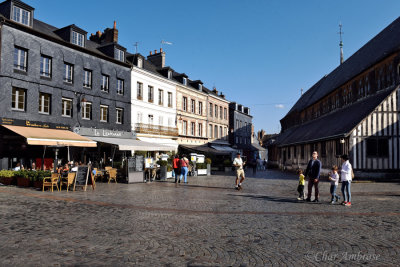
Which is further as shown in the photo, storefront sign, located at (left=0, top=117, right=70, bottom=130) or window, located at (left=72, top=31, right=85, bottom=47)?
window, located at (left=72, top=31, right=85, bottom=47)

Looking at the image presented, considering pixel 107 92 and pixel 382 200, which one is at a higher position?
pixel 107 92

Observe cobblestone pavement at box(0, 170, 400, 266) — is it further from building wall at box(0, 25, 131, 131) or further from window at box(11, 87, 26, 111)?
building wall at box(0, 25, 131, 131)

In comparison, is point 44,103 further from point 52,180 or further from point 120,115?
point 52,180

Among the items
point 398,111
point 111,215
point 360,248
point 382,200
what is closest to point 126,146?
point 111,215

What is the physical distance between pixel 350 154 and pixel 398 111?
3.99m

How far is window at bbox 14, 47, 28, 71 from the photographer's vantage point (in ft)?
56.9

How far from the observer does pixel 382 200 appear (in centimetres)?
1053

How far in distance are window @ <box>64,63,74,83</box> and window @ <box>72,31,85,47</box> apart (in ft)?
5.93

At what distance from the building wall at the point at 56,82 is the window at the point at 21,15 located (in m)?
0.83

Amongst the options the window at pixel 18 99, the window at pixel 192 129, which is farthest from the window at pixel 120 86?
the window at pixel 192 129

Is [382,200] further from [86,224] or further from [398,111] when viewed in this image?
[398,111]

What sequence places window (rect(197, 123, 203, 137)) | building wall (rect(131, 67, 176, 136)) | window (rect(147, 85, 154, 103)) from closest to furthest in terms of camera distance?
building wall (rect(131, 67, 176, 136)), window (rect(147, 85, 154, 103)), window (rect(197, 123, 203, 137))

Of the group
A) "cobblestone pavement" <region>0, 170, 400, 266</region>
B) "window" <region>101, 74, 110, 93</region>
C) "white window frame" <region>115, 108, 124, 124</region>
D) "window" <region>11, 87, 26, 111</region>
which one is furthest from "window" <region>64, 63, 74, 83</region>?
"cobblestone pavement" <region>0, 170, 400, 266</region>

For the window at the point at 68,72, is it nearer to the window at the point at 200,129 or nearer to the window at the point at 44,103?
the window at the point at 44,103
